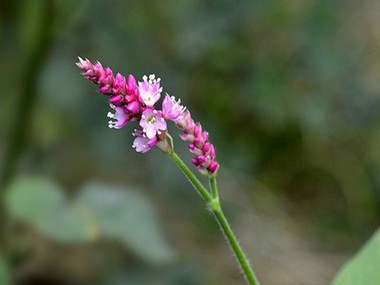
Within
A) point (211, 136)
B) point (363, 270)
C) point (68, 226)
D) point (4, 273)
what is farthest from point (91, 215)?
point (363, 270)

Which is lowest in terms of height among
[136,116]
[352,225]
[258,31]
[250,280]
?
[250,280]

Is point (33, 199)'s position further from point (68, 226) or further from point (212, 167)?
point (212, 167)

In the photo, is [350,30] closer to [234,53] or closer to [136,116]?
[234,53]

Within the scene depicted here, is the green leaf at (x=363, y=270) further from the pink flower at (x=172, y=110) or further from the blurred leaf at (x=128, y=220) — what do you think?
the blurred leaf at (x=128, y=220)

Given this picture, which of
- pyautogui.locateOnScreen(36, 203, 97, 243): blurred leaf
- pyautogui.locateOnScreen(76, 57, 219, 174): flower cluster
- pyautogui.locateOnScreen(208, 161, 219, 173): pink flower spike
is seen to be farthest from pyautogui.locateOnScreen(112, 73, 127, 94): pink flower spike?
pyautogui.locateOnScreen(36, 203, 97, 243): blurred leaf

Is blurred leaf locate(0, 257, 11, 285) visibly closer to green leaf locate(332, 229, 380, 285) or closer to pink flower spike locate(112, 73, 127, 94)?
green leaf locate(332, 229, 380, 285)

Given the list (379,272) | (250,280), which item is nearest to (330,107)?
(379,272)
